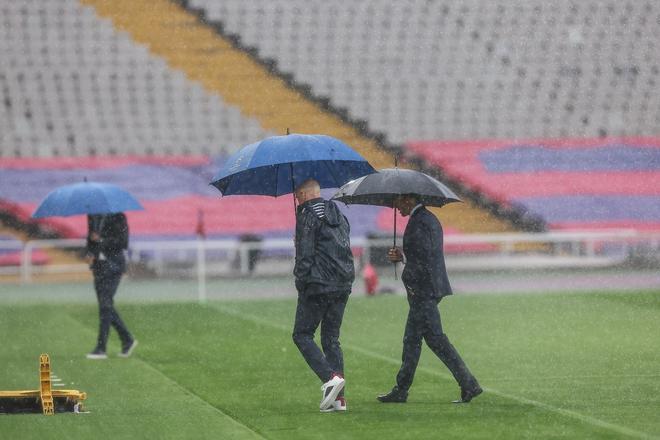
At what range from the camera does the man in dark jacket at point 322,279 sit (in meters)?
10.2

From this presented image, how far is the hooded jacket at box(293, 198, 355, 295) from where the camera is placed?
10234 millimetres

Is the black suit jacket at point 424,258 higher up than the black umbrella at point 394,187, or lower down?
lower down

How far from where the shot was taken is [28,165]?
3172cm

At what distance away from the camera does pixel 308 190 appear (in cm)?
1034

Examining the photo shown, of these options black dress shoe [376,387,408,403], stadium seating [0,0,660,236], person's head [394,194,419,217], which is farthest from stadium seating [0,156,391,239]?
person's head [394,194,419,217]

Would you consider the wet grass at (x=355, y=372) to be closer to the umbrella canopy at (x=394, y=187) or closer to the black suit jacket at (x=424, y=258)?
the black suit jacket at (x=424, y=258)

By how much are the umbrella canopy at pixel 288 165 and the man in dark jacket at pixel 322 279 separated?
278mm

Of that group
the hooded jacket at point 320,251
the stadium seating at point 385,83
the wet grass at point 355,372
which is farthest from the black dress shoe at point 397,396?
the stadium seating at point 385,83

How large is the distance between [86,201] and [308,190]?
16.1 ft

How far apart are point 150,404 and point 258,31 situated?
81.1 feet

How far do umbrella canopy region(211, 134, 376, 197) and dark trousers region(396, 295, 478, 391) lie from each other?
1.12 m

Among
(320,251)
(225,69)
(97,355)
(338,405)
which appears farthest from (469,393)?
(225,69)

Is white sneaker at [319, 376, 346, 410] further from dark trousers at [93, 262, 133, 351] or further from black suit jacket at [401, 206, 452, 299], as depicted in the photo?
dark trousers at [93, 262, 133, 351]

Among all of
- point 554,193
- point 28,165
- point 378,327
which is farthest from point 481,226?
point 378,327
